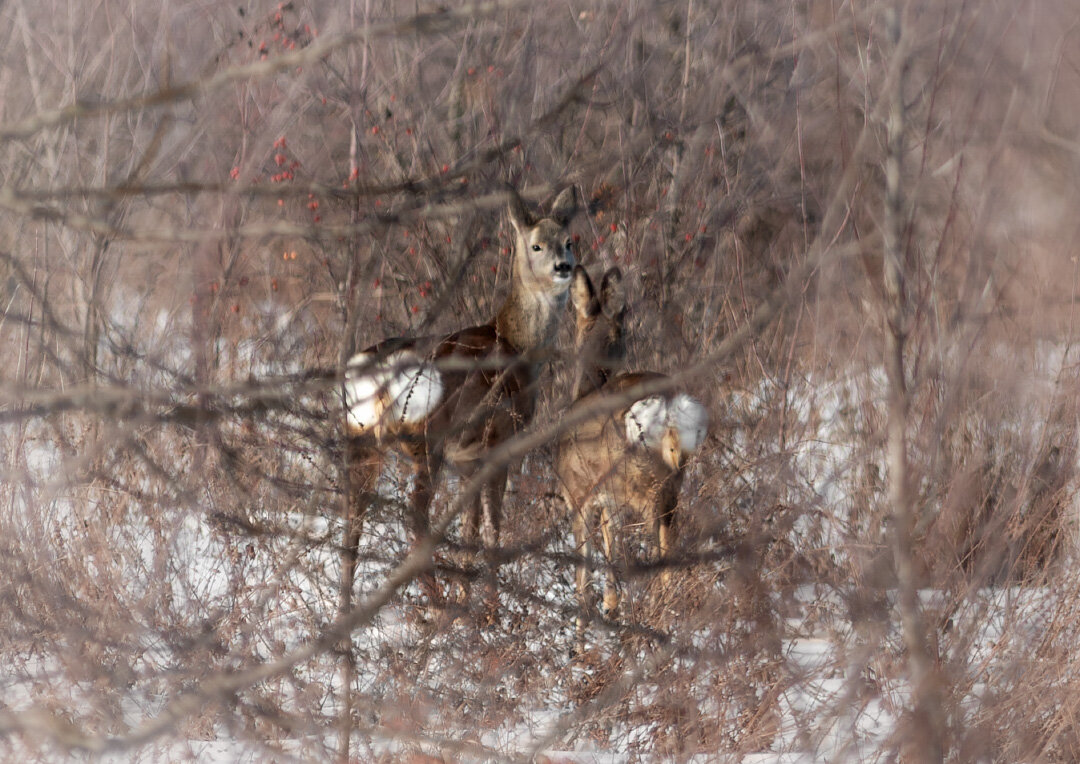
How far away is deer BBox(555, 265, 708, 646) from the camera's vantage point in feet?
15.4

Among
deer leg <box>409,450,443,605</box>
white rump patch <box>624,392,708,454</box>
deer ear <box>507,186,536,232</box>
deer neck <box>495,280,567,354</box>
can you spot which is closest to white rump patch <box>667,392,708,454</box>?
white rump patch <box>624,392,708,454</box>

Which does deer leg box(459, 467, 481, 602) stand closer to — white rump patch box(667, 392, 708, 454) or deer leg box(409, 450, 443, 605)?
deer leg box(409, 450, 443, 605)

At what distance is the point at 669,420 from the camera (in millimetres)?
4863

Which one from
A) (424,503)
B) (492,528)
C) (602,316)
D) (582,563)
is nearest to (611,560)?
(582,563)

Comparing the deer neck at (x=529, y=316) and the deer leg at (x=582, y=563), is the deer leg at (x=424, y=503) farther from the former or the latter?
the deer neck at (x=529, y=316)

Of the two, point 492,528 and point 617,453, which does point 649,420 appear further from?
point 492,528

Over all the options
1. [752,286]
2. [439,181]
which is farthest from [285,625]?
[752,286]

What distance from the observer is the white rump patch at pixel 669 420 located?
4773mm

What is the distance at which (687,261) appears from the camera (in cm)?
638

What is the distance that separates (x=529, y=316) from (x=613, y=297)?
0.55m

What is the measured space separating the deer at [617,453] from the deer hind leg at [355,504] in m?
0.82

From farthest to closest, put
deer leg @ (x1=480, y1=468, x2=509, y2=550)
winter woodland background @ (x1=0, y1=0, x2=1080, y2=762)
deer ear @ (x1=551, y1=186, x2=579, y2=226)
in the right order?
1. deer ear @ (x1=551, y1=186, x2=579, y2=226)
2. deer leg @ (x1=480, y1=468, x2=509, y2=550)
3. winter woodland background @ (x1=0, y1=0, x2=1080, y2=762)

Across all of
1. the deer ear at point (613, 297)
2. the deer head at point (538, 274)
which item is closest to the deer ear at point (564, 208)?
the deer head at point (538, 274)

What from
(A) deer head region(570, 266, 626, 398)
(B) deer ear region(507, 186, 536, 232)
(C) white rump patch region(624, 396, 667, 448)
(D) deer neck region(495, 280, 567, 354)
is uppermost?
(B) deer ear region(507, 186, 536, 232)
